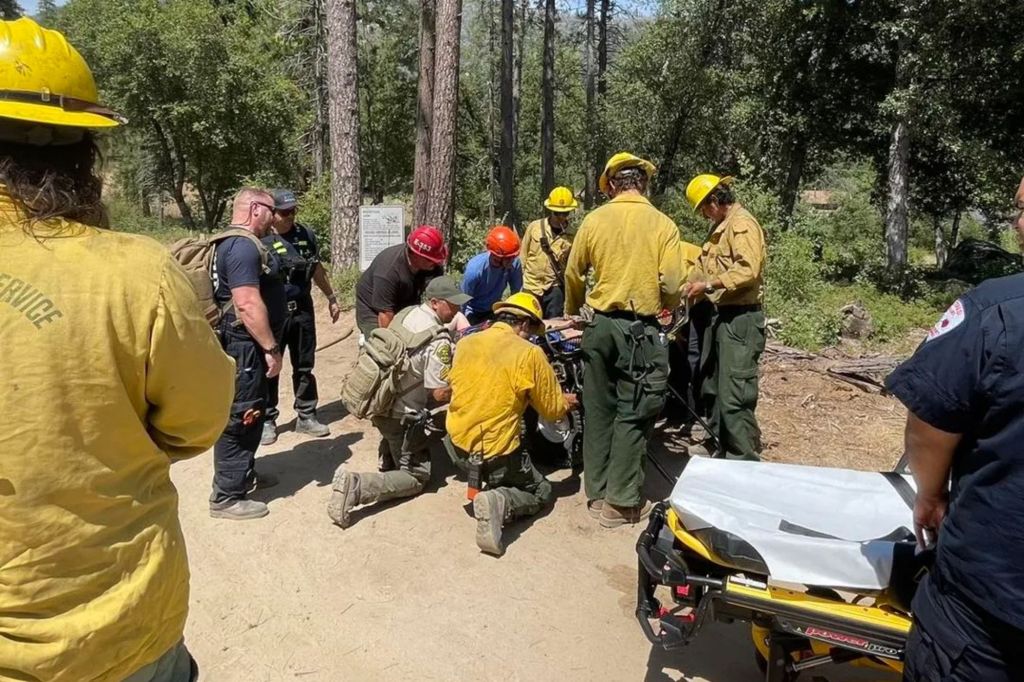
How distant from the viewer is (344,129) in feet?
36.3

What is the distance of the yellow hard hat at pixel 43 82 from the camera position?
1.32 m

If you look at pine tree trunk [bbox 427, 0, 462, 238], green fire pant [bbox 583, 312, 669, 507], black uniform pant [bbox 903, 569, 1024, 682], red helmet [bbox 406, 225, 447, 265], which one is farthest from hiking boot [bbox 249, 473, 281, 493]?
pine tree trunk [bbox 427, 0, 462, 238]

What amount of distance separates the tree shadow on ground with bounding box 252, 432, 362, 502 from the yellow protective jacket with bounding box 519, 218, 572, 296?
228 centimetres

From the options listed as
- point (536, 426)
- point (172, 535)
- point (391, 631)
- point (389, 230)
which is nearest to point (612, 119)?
point (389, 230)

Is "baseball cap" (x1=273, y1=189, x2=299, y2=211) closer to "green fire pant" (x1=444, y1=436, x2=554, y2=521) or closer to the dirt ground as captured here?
the dirt ground

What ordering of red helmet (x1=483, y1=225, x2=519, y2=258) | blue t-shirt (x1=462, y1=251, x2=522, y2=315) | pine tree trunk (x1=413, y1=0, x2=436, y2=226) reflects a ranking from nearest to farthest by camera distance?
1. red helmet (x1=483, y1=225, x2=519, y2=258)
2. blue t-shirt (x1=462, y1=251, x2=522, y2=315)
3. pine tree trunk (x1=413, y1=0, x2=436, y2=226)

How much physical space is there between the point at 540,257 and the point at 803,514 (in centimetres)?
458

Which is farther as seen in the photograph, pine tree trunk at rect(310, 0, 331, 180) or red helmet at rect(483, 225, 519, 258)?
pine tree trunk at rect(310, 0, 331, 180)

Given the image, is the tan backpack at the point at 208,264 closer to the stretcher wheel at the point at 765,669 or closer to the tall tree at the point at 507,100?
the stretcher wheel at the point at 765,669

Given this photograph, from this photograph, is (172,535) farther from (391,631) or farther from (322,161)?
(322,161)

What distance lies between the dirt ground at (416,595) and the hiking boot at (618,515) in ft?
0.17

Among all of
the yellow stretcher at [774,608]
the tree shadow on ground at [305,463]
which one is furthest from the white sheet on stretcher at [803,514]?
the tree shadow on ground at [305,463]

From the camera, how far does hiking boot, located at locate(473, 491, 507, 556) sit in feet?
13.3

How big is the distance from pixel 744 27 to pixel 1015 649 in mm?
19547
